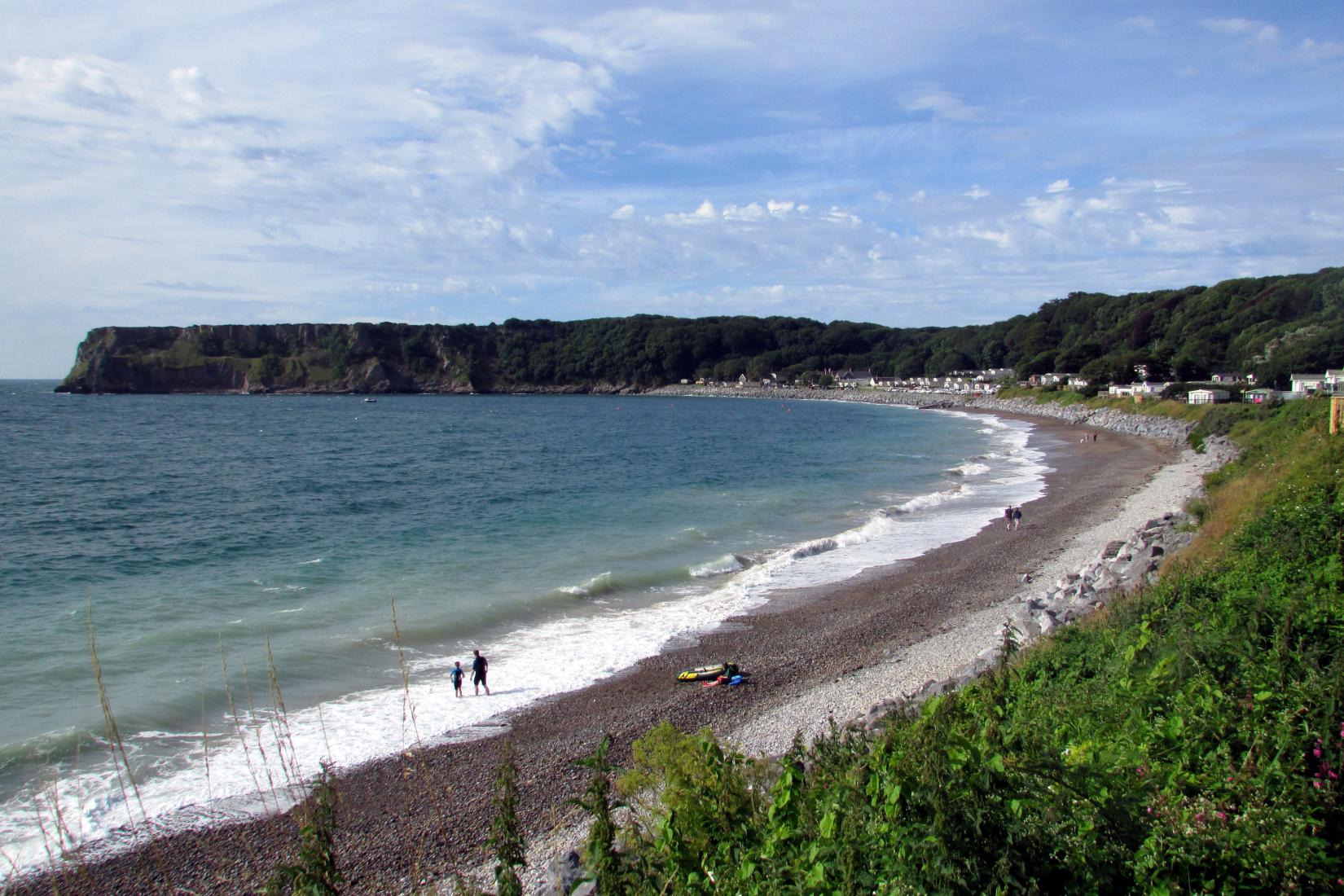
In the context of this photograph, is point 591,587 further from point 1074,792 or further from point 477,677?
point 1074,792

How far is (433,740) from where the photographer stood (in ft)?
41.3

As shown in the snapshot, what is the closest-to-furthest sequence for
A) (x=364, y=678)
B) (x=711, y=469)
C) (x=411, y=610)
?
(x=364, y=678), (x=411, y=610), (x=711, y=469)

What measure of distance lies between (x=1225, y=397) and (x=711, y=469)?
45.8 meters

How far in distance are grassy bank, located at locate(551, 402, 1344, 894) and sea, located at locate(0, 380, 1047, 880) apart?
295 centimetres

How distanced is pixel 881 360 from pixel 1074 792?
667 feet

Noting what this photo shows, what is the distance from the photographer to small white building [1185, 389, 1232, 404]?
64188mm

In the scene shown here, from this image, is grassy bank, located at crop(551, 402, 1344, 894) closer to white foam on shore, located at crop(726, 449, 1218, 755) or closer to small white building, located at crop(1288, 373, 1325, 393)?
white foam on shore, located at crop(726, 449, 1218, 755)

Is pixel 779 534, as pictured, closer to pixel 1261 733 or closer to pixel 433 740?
pixel 433 740

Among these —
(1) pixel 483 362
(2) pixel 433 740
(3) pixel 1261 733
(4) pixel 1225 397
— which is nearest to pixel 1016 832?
(3) pixel 1261 733

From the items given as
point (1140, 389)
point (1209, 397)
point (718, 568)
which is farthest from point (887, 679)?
point (1140, 389)

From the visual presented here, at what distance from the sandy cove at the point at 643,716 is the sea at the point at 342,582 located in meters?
0.70

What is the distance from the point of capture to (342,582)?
21906 mm

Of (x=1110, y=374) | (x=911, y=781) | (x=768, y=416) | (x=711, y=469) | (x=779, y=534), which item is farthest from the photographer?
(x=768, y=416)

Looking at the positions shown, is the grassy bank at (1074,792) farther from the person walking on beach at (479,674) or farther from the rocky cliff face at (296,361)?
the rocky cliff face at (296,361)
